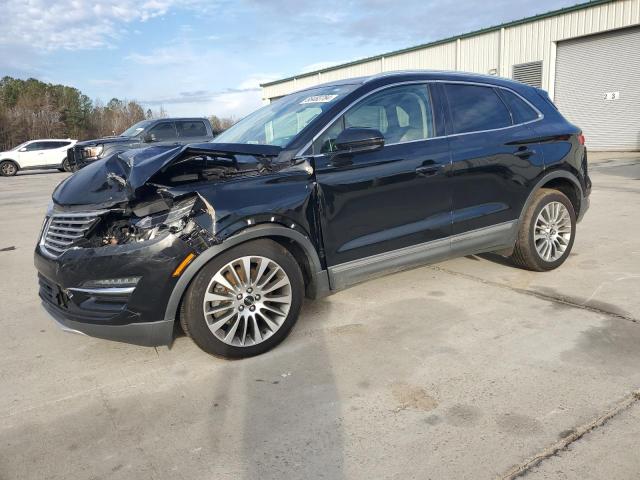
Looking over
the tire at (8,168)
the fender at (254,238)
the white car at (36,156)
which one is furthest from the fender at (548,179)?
the tire at (8,168)

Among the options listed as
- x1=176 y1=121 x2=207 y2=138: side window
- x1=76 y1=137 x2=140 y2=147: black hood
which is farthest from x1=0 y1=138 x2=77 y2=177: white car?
x1=76 y1=137 x2=140 y2=147: black hood

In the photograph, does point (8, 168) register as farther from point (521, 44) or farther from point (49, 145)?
point (521, 44)

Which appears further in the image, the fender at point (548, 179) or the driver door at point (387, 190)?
the fender at point (548, 179)

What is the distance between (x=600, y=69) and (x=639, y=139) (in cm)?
300

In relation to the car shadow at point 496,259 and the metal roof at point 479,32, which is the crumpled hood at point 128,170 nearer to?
the car shadow at point 496,259

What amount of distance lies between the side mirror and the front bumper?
4.28 ft

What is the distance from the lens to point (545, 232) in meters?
4.86

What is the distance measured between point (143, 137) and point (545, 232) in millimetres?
11040

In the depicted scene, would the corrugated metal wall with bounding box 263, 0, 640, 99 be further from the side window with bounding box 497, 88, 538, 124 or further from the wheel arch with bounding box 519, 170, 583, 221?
the side window with bounding box 497, 88, 538, 124

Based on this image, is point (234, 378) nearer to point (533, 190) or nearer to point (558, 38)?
point (533, 190)

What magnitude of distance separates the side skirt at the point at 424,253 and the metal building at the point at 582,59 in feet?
57.0

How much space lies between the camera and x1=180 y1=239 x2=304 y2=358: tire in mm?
3217

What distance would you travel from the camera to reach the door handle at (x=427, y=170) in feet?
13.0

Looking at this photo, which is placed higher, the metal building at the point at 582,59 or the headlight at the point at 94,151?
the metal building at the point at 582,59
